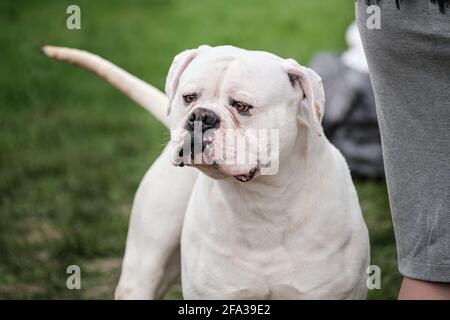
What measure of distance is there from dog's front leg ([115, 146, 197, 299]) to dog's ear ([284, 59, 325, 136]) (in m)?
0.80

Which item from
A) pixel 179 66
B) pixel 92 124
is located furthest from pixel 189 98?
pixel 92 124

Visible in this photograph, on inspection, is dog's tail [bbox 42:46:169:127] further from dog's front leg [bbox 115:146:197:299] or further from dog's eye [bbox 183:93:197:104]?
dog's eye [bbox 183:93:197:104]

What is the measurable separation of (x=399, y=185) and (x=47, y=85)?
7.11 metres

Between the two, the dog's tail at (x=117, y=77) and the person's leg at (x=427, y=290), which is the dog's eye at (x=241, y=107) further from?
the dog's tail at (x=117, y=77)

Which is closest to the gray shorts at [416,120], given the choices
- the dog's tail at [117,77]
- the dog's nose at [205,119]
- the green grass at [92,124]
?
the dog's nose at [205,119]

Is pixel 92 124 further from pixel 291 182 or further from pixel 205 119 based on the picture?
pixel 205 119

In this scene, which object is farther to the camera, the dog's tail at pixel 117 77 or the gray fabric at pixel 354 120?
the gray fabric at pixel 354 120

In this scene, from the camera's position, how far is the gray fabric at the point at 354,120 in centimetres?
701

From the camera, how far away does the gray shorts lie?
10.0 ft

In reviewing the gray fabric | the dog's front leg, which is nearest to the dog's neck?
the dog's front leg

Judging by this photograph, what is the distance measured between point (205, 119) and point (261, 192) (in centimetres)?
46

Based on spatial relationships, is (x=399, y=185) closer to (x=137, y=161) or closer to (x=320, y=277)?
(x=320, y=277)
